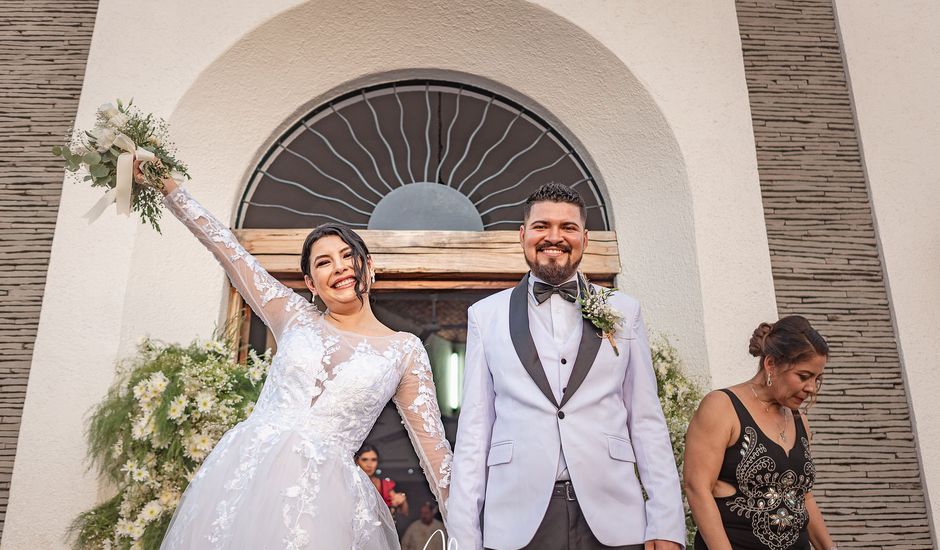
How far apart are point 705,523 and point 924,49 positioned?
4306 mm

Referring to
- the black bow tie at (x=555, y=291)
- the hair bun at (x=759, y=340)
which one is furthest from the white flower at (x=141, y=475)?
the hair bun at (x=759, y=340)

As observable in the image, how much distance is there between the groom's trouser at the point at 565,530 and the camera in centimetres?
230

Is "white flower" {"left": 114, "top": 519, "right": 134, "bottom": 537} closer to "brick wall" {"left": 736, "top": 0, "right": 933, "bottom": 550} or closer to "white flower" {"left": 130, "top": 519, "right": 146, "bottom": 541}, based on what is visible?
"white flower" {"left": 130, "top": 519, "right": 146, "bottom": 541}

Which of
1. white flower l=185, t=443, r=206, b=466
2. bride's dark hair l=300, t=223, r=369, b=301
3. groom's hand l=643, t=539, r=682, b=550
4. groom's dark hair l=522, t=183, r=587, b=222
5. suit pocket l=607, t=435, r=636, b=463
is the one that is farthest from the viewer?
white flower l=185, t=443, r=206, b=466

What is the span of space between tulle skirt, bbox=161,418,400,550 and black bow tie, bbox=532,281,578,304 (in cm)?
88

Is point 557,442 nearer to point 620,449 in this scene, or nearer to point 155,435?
point 620,449

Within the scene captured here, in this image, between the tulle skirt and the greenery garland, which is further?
the greenery garland

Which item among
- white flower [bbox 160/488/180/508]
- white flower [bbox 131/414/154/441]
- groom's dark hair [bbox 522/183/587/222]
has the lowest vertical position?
white flower [bbox 160/488/180/508]

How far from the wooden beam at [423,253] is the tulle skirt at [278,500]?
9.00ft

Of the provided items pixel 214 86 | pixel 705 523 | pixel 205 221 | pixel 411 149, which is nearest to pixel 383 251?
pixel 411 149

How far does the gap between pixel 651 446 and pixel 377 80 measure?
429 centimetres

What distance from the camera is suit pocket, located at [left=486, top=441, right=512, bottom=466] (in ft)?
7.93

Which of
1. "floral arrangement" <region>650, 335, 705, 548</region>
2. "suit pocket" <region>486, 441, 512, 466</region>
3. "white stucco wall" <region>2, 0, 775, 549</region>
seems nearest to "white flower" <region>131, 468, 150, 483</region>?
"white stucco wall" <region>2, 0, 775, 549</region>

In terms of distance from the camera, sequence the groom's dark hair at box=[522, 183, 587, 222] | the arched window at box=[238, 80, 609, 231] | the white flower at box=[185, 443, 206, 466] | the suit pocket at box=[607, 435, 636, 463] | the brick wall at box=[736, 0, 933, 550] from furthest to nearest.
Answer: the arched window at box=[238, 80, 609, 231]
the brick wall at box=[736, 0, 933, 550]
the white flower at box=[185, 443, 206, 466]
the groom's dark hair at box=[522, 183, 587, 222]
the suit pocket at box=[607, 435, 636, 463]
